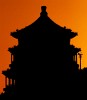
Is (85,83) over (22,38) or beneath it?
beneath

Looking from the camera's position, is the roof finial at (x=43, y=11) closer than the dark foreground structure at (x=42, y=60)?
No

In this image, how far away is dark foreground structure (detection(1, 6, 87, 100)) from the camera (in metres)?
81.1

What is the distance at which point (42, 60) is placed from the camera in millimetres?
83250

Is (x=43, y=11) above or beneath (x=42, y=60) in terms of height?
above

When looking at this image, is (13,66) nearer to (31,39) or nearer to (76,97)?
(31,39)

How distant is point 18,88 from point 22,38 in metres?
5.55

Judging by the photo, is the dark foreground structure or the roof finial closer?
the dark foreground structure

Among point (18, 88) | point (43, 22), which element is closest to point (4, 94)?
point (18, 88)

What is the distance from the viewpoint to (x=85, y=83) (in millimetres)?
77375

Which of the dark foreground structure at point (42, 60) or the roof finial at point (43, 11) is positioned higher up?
the roof finial at point (43, 11)

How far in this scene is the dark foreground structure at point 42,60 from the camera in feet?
266

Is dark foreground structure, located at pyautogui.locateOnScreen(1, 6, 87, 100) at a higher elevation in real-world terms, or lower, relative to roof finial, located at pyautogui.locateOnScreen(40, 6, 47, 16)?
lower

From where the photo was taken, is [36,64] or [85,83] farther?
[36,64]

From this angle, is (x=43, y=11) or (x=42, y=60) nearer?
(x=42, y=60)
